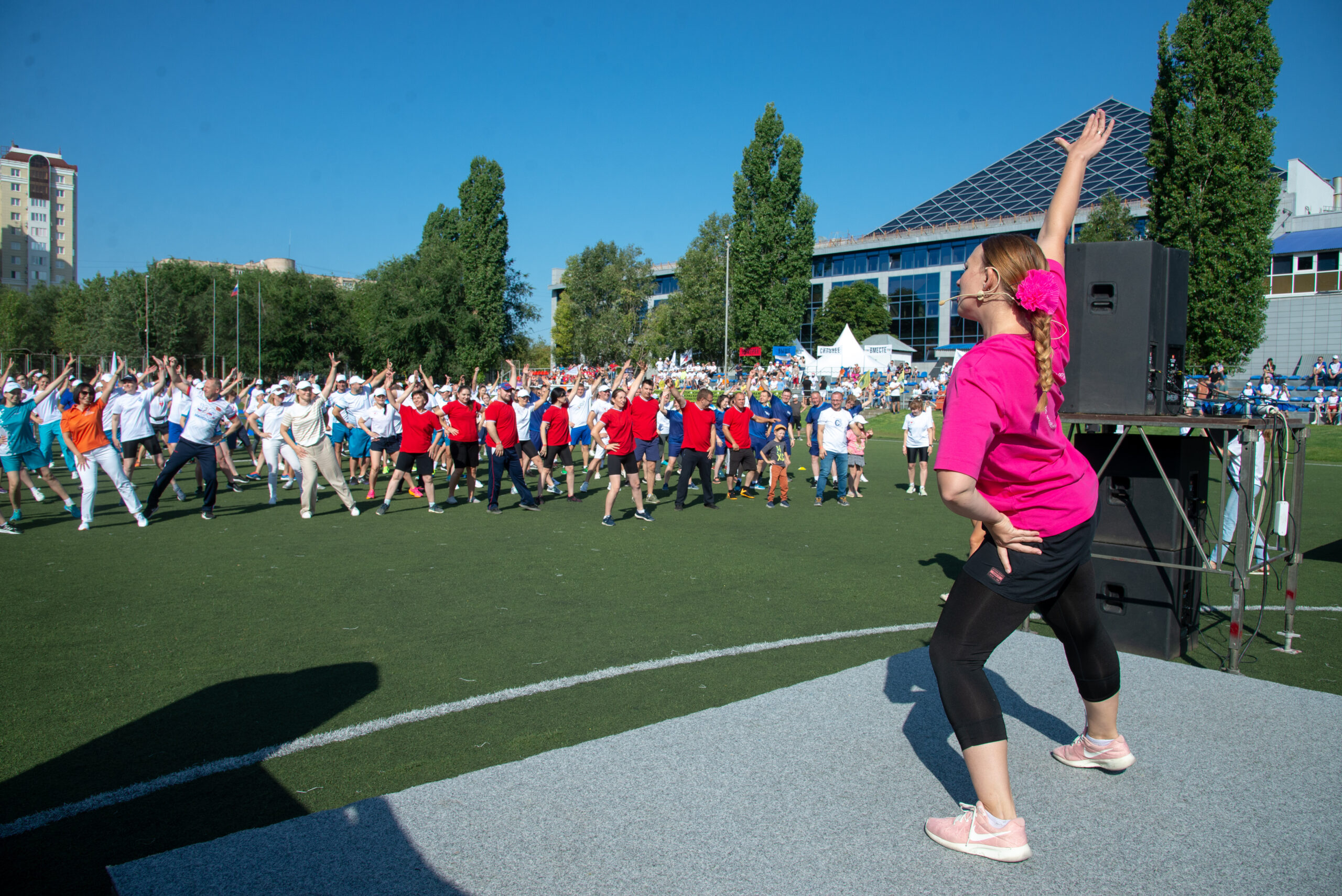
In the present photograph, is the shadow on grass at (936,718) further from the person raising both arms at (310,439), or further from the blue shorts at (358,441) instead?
the blue shorts at (358,441)

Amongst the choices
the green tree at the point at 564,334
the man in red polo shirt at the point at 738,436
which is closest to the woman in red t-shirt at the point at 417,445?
the man in red polo shirt at the point at 738,436

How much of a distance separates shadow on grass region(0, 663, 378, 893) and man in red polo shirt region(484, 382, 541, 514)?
24.2 ft

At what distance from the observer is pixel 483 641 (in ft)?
19.0

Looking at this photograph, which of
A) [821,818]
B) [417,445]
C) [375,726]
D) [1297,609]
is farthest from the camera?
[417,445]

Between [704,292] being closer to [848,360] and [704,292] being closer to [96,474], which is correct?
[848,360]

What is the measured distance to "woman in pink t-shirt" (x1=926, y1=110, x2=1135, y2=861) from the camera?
2447 millimetres

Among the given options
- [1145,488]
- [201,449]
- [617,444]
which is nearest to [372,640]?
[1145,488]

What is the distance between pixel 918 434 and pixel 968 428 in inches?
523

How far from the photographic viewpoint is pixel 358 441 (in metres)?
15.2

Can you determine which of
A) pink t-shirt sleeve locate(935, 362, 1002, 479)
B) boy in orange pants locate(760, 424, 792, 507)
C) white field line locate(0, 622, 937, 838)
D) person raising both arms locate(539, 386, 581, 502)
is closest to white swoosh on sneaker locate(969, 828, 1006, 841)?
pink t-shirt sleeve locate(935, 362, 1002, 479)

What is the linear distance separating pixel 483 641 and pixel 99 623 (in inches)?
122

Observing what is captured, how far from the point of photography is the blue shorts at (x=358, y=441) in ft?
49.6

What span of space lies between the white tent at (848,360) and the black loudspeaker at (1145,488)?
142 feet

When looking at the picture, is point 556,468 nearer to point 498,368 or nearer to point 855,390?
point 855,390
